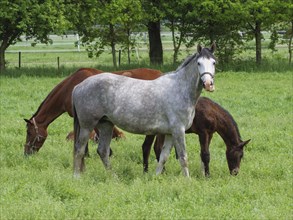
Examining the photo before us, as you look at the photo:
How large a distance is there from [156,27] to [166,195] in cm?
2310

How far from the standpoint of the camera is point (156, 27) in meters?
30.4

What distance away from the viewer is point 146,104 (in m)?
9.06

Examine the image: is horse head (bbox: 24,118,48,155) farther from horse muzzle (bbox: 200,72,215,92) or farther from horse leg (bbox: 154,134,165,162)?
horse muzzle (bbox: 200,72,215,92)

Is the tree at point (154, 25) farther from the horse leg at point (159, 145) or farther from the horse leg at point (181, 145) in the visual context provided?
the horse leg at point (181, 145)

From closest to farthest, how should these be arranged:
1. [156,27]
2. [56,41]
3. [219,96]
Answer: [219,96] < [156,27] < [56,41]

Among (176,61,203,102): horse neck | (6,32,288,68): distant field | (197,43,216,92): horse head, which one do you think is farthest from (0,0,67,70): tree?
(197,43,216,92): horse head

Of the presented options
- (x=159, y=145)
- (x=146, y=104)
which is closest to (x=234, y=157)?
(x=159, y=145)

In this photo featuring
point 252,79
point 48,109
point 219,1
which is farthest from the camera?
point 219,1

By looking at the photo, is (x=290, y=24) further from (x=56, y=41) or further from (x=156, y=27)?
(x=56, y=41)

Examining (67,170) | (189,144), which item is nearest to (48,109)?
(67,170)

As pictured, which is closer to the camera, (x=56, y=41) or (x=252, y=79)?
(x=252, y=79)

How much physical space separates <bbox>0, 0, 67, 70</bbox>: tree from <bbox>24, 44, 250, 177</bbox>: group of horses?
15422 mm

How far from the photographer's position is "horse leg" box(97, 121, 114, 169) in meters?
9.55

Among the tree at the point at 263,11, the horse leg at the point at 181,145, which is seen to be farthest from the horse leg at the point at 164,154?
the tree at the point at 263,11
